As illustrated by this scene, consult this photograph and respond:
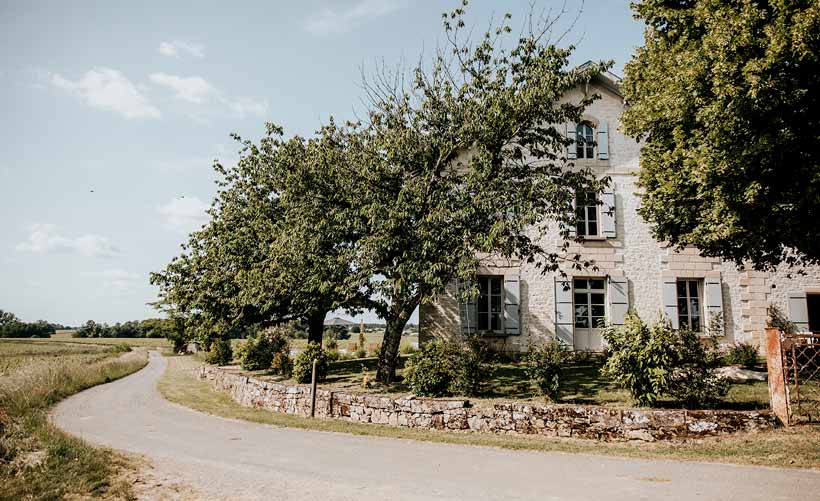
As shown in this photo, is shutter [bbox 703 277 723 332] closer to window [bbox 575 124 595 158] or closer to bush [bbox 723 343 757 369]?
bush [bbox 723 343 757 369]

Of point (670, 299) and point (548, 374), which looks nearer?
point (548, 374)

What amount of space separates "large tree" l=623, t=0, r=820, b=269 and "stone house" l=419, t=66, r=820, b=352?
5.79 m

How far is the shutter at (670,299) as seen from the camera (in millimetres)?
16234

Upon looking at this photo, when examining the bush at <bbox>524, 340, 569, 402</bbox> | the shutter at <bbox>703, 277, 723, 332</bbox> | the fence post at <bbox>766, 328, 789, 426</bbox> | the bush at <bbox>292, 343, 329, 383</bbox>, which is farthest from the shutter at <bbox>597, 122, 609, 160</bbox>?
the bush at <bbox>292, 343, 329, 383</bbox>

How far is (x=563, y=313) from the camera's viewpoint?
16.4 meters

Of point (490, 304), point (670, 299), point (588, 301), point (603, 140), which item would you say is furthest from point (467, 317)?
point (603, 140)

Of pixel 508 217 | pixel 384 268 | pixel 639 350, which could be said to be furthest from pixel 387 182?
pixel 639 350

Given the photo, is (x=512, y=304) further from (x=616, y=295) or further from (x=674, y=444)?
(x=674, y=444)

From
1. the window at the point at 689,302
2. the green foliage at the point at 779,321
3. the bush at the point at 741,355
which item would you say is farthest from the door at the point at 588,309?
the green foliage at the point at 779,321

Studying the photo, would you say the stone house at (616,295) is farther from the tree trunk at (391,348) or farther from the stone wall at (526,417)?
the stone wall at (526,417)

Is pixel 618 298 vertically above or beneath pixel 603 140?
beneath

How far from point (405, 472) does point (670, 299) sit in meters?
13.1

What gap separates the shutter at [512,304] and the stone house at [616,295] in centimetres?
3

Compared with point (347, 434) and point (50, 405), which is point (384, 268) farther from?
point (50, 405)
